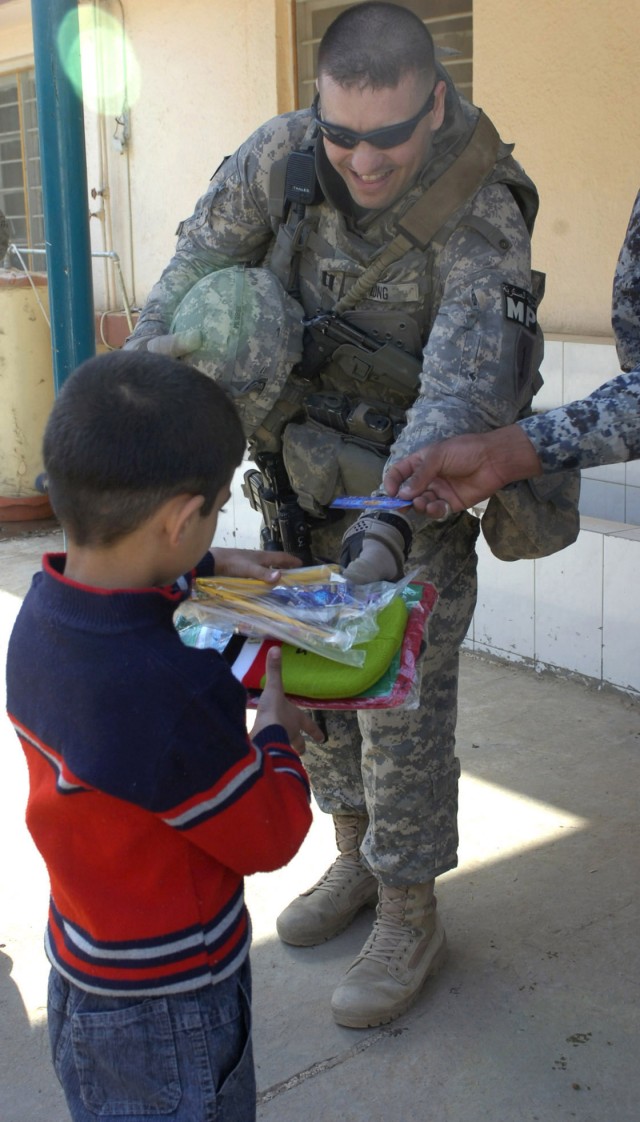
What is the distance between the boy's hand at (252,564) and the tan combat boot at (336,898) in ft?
3.50

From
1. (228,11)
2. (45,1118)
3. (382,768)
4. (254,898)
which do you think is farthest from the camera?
(228,11)

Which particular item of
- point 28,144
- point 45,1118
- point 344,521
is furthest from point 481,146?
point 28,144

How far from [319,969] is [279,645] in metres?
1.25

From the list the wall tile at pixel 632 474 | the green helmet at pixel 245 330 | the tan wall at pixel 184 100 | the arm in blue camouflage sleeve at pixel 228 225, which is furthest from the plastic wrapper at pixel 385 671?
the tan wall at pixel 184 100

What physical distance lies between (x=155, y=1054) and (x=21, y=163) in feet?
30.0

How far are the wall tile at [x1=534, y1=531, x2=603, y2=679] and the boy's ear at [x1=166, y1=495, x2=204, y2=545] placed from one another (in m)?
2.89

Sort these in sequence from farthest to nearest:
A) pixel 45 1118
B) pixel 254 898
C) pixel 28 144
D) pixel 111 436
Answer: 1. pixel 28 144
2. pixel 254 898
3. pixel 45 1118
4. pixel 111 436

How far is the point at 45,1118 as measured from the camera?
7.17 feet

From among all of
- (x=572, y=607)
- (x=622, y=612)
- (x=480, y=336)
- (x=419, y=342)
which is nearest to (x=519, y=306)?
(x=480, y=336)

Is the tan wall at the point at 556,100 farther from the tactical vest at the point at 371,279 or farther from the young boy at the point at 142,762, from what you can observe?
the young boy at the point at 142,762

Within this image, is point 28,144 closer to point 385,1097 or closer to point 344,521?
point 344,521

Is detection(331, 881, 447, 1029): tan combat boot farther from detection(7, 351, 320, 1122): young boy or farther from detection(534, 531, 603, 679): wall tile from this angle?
detection(534, 531, 603, 679): wall tile

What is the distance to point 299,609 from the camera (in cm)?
168

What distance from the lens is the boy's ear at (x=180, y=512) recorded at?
1.36 metres
